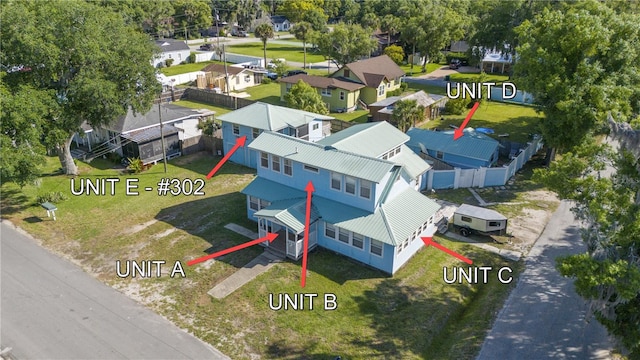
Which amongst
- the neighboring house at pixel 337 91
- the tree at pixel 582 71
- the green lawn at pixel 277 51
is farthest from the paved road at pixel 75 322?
the green lawn at pixel 277 51

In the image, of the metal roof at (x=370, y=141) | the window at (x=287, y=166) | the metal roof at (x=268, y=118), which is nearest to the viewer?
the window at (x=287, y=166)

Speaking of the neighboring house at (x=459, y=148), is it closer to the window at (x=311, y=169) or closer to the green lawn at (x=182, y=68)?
the window at (x=311, y=169)

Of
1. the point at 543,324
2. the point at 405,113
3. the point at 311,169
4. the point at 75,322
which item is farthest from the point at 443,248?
the point at 405,113

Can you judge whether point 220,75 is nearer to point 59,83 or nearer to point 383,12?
point 59,83

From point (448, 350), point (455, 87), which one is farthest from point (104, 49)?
point (455, 87)

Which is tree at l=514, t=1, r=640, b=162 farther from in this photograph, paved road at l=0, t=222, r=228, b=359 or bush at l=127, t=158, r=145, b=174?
bush at l=127, t=158, r=145, b=174

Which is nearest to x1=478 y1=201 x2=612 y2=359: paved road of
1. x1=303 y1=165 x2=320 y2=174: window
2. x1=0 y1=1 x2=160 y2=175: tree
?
x1=303 y1=165 x2=320 y2=174: window
